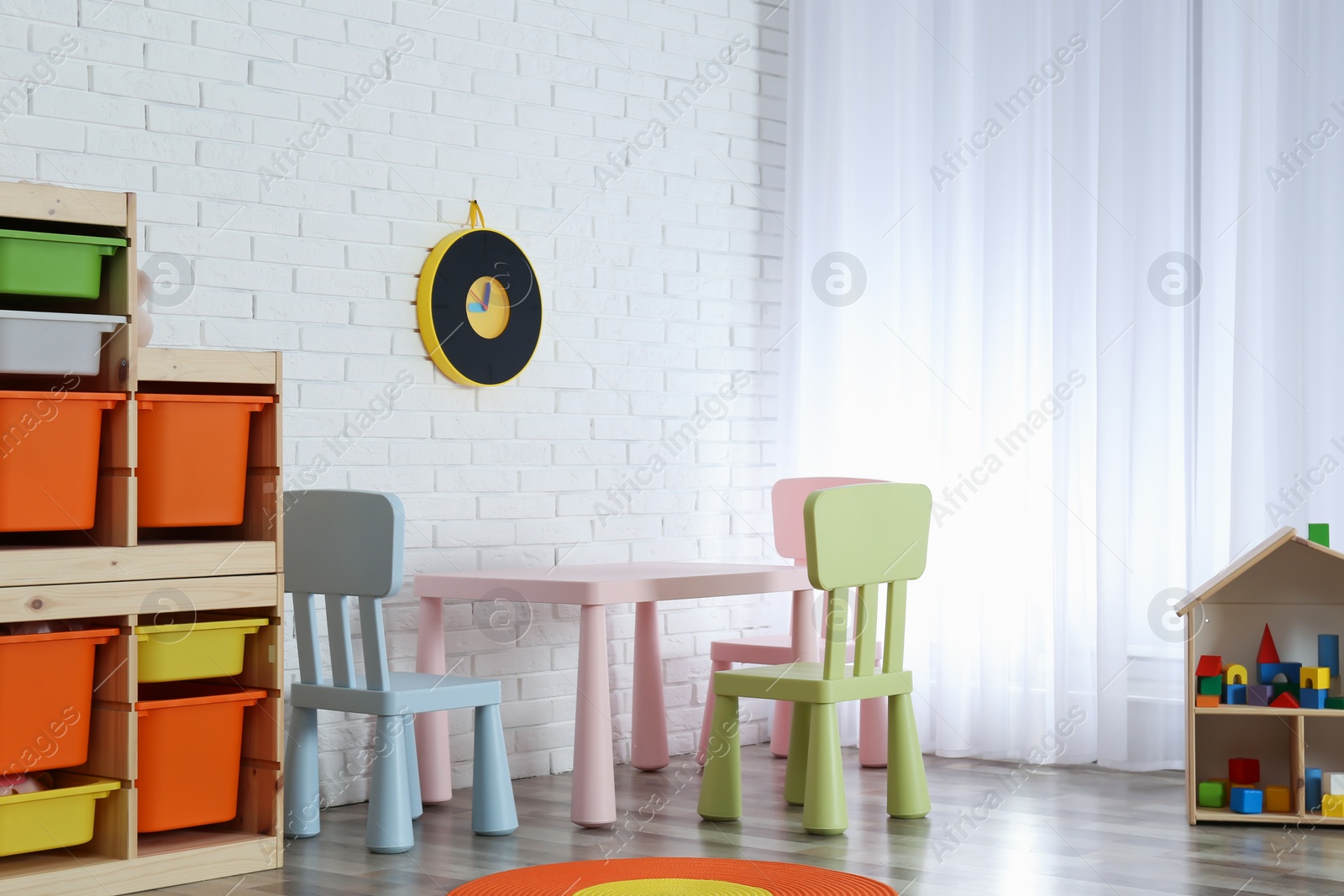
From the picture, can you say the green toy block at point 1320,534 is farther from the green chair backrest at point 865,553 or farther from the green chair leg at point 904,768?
the green chair leg at point 904,768

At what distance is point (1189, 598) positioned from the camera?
131 inches

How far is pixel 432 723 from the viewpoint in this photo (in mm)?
3635

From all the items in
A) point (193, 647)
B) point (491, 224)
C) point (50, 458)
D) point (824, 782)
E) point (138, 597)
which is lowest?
point (824, 782)

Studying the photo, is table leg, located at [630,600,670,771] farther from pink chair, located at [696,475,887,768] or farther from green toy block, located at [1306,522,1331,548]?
green toy block, located at [1306,522,1331,548]

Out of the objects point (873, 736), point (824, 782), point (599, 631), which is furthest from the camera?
point (873, 736)

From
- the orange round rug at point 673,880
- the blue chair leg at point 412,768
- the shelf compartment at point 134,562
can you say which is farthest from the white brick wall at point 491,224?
the orange round rug at point 673,880

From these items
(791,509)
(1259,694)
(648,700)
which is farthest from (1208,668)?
(648,700)

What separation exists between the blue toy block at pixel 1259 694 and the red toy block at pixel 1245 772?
0.44 feet

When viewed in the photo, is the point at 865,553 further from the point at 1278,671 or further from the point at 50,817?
the point at 50,817

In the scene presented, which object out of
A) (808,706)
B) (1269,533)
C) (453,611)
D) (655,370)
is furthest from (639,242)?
(1269,533)

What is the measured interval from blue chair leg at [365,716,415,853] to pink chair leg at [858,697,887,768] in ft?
4.80

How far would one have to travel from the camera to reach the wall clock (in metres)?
3.86

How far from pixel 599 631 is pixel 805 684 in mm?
459

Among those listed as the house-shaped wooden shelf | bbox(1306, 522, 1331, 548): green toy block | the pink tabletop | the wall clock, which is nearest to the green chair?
the pink tabletop
